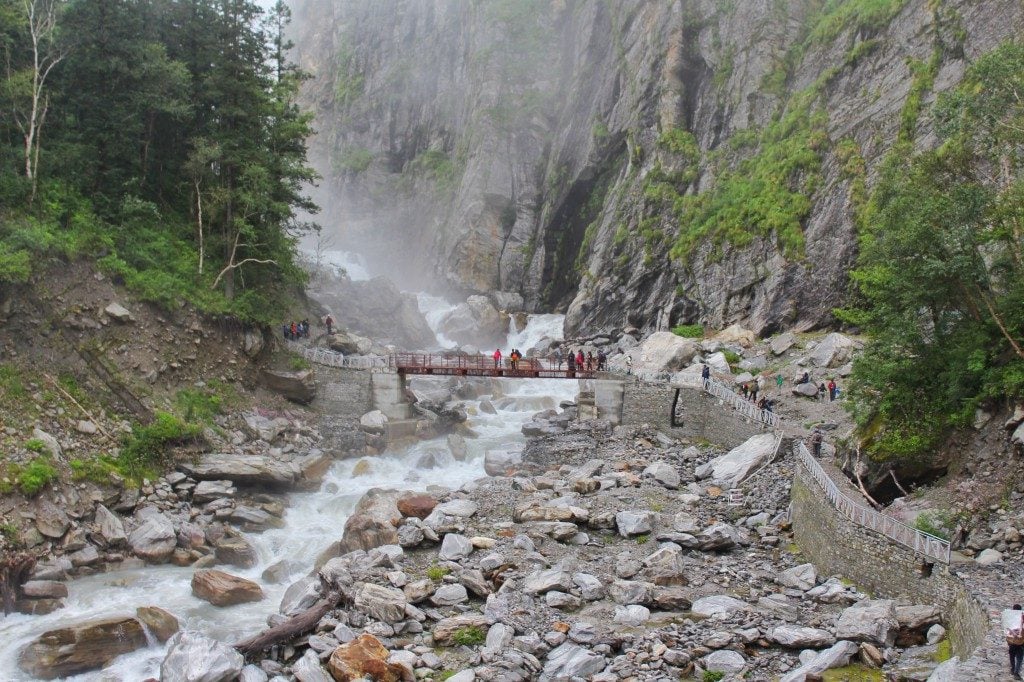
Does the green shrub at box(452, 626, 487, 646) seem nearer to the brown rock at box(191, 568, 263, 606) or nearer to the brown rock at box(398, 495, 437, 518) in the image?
the brown rock at box(191, 568, 263, 606)

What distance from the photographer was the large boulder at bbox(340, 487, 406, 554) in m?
20.0

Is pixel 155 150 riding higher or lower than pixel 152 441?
higher

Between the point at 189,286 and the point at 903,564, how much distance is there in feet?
93.6

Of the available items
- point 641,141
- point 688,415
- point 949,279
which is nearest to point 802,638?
point 949,279

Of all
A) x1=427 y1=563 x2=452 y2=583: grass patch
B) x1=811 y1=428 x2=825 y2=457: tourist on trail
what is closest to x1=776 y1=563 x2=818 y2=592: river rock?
x1=811 y1=428 x2=825 y2=457: tourist on trail

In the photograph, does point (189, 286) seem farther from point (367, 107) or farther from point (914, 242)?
point (367, 107)

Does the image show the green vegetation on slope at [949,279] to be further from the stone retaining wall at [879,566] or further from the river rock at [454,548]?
the river rock at [454,548]

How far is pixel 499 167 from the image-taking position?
→ 7075cm

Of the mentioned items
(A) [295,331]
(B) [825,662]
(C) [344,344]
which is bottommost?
(B) [825,662]

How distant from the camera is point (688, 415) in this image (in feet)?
103

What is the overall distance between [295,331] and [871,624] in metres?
30.1

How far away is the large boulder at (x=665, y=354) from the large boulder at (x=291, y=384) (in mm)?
17293

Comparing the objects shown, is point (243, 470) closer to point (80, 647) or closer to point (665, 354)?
point (80, 647)

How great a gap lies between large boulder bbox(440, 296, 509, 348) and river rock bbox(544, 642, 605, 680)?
1671 inches
